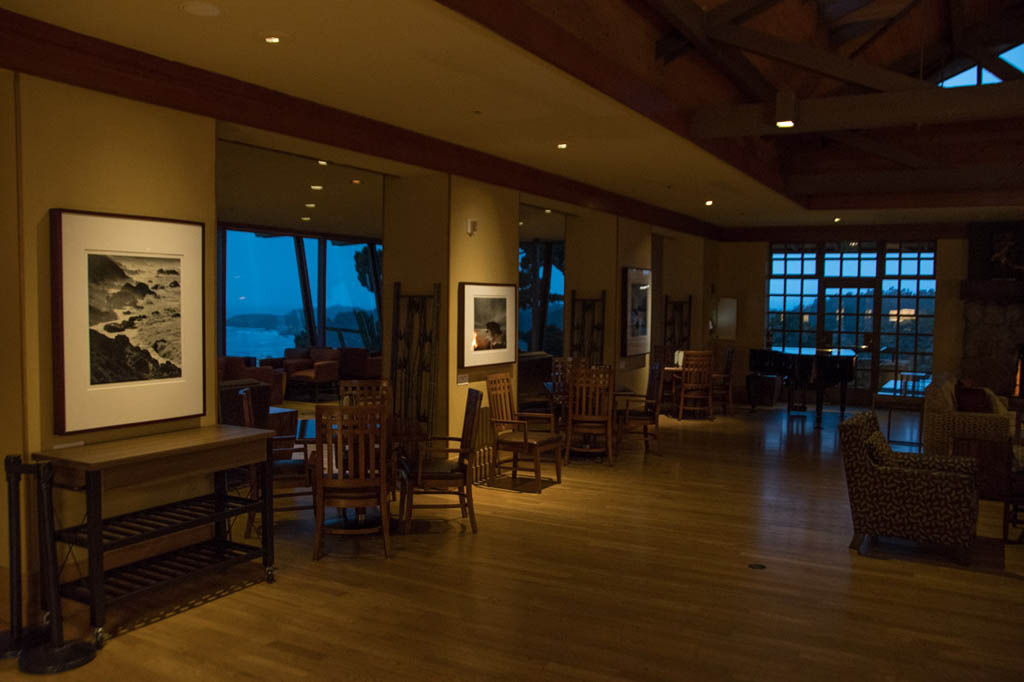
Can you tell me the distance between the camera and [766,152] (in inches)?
388

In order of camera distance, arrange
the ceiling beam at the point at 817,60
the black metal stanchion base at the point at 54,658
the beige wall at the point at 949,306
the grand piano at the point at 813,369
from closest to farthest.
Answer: the black metal stanchion base at the point at 54,658, the ceiling beam at the point at 817,60, the grand piano at the point at 813,369, the beige wall at the point at 949,306

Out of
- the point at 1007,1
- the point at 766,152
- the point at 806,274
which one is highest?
the point at 1007,1

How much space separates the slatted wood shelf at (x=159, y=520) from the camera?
13.1ft

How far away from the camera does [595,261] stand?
35.0 ft

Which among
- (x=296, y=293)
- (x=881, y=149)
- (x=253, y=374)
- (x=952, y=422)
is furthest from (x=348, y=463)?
(x=296, y=293)

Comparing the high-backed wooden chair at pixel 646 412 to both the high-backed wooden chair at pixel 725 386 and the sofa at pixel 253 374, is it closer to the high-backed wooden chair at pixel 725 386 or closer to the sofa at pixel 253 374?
the high-backed wooden chair at pixel 725 386

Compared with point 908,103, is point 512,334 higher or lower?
lower

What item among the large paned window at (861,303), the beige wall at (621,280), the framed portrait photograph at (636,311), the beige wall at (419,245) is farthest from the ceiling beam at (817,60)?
the large paned window at (861,303)

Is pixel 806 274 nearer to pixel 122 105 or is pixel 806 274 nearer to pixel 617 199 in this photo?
pixel 617 199

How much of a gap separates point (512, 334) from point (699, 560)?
3.58 meters

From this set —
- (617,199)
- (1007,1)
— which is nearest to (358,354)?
(617,199)

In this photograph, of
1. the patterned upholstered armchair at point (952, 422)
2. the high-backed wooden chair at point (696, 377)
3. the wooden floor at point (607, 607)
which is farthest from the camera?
the high-backed wooden chair at point (696, 377)

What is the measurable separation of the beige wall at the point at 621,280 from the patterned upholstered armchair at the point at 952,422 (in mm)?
3977

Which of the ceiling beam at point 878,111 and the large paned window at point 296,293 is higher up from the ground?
the ceiling beam at point 878,111
